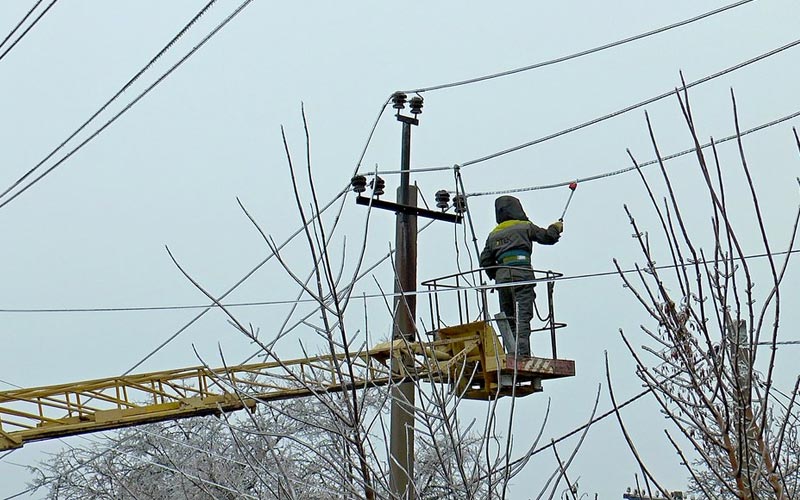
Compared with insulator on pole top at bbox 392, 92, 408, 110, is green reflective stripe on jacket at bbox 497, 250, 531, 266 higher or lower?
lower

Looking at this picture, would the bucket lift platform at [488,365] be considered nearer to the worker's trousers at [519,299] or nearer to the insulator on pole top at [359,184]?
the worker's trousers at [519,299]

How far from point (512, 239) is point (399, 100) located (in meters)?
1.79

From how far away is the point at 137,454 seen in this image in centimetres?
2541

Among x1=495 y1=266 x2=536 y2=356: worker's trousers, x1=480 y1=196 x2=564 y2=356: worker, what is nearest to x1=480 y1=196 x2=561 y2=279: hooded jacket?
x1=480 y1=196 x2=564 y2=356: worker

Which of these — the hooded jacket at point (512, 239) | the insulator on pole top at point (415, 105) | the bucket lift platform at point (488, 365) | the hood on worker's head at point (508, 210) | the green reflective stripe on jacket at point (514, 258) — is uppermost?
the insulator on pole top at point (415, 105)

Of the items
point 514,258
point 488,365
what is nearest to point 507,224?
point 514,258

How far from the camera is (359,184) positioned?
1196cm

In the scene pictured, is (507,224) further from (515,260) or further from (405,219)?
(405,219)

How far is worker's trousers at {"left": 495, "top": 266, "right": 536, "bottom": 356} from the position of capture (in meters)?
12.5

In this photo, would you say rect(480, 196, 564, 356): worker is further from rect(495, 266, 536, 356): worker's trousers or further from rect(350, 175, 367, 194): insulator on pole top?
rect(350, 175, 367, 194): insulator on pole top

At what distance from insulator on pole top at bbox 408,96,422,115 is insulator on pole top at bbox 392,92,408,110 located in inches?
3.0

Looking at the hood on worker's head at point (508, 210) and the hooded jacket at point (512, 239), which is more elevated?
the hood on worker's head at point (508, 210)

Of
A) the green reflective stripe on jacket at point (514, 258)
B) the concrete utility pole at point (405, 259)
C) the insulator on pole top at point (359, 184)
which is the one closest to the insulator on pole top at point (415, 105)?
the concrete utility pole at point (405, 259)

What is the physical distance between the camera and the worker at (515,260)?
12.5 meters
